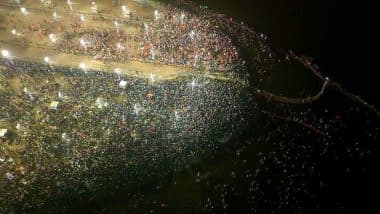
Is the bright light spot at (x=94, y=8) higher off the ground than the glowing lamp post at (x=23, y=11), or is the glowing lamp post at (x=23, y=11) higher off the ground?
the bright light spot at (x=94, y=8)

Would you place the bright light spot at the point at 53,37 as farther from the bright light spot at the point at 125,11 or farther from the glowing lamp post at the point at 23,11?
the bright light spot at the point at 125,11

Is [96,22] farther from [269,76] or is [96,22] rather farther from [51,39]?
[269,76]

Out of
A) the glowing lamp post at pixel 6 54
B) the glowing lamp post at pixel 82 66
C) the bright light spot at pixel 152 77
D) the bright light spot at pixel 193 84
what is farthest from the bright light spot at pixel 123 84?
the glowing lamp post at pixel 6 54

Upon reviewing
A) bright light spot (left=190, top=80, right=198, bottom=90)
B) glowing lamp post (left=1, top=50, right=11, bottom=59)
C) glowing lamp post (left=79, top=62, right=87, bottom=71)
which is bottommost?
glowing lamp post (left=1, top=50, right=11, bottom=59)

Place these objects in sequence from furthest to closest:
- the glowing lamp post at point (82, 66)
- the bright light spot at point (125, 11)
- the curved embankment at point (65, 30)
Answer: the bright light spot at point (125, 11), the curved embankment at point (65, 30), the glowing lamp post at point (82, 66)

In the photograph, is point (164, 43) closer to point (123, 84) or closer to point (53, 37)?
point (123, 84)

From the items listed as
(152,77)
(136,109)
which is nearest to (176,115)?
(136,109)

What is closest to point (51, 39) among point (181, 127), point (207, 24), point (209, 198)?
point (207, 24)

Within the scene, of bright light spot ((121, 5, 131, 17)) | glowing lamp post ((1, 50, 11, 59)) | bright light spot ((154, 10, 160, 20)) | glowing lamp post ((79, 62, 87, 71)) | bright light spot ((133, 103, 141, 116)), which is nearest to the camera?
bright light spot ((133, 103, 141, 116))

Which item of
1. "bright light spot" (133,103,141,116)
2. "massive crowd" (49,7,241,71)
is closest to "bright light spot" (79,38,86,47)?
"massive crowd" (49,7,241,71)

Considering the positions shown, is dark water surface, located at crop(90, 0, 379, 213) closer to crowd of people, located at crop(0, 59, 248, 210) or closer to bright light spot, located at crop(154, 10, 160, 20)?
crowd of people, located at crop(0, 59, 248, 210)
